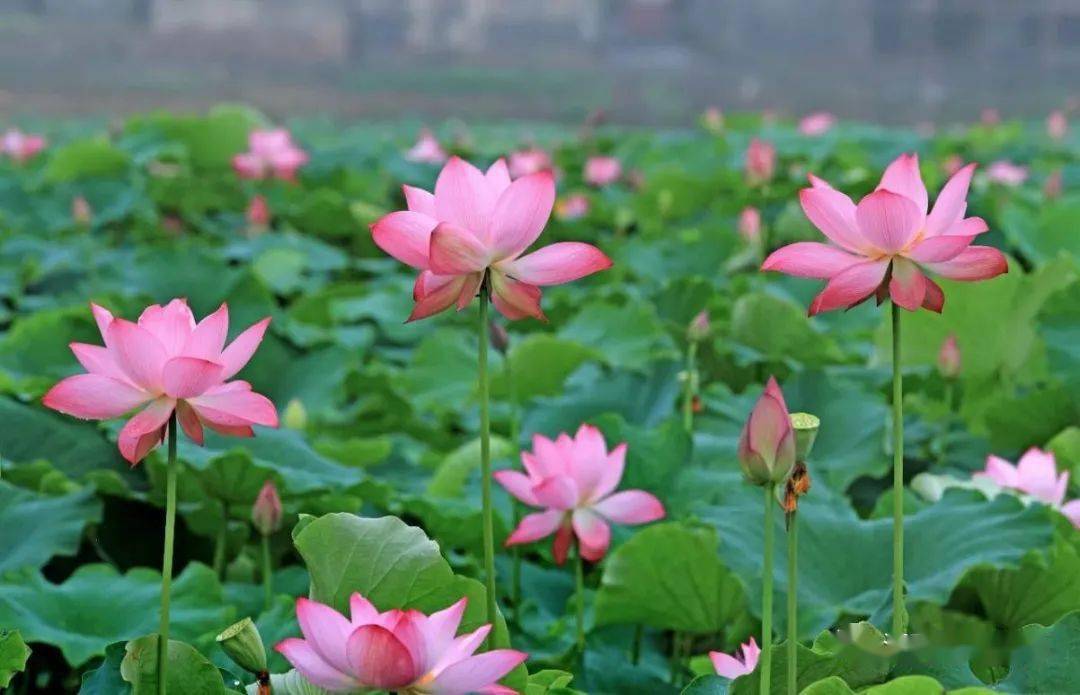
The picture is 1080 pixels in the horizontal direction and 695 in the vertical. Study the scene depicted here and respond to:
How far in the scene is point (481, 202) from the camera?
767 millimetres

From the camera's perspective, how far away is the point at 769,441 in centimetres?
72

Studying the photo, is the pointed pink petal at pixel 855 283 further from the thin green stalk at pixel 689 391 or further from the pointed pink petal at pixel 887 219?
the thin green stalk at pixel 689 391

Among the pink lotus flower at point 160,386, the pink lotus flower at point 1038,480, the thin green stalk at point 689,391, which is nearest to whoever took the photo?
the pink lotus flower at point 160,386

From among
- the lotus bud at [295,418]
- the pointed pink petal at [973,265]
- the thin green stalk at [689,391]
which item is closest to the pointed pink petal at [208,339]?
the pointed pink petal at [973,265]

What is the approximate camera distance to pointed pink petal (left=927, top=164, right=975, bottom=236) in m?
0.79

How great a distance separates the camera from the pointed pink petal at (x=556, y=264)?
2.49 feet

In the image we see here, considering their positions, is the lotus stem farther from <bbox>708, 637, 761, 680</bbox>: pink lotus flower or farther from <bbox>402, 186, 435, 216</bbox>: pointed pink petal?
<bbox>402, 186, 435, 216</bbox>: pointed pink petal

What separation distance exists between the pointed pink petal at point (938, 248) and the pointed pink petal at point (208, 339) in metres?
0.35

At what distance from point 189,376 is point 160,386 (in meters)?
0.02

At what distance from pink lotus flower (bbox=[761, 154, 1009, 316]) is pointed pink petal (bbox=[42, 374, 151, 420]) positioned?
1.05 feet

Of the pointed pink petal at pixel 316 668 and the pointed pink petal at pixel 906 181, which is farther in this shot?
the pointed pink petal at pixel 906 181

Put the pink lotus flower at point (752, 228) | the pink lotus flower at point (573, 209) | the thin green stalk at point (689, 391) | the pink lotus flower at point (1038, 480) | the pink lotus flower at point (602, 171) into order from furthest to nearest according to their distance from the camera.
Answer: the pink lotus flower at point (602, 171), the pink lotus flower at point (573, 209), the pink lotus flower at point (752, 228), the thin green stalk at point (689, 391), the pink lotus flower at point (1038, 480)

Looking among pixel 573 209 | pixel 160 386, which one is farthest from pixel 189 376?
pixel 573 209

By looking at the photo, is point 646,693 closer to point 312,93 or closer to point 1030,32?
point 312,93
